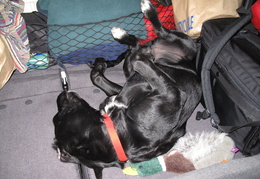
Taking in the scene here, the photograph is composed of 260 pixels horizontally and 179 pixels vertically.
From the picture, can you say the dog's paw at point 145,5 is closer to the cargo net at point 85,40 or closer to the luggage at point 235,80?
the cargo net at point 85,40

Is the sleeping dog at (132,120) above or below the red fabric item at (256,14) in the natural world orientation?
below

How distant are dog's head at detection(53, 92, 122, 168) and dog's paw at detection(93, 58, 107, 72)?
2.02ft

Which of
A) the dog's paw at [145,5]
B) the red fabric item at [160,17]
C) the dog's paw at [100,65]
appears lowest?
the dog's paw at [100,65]

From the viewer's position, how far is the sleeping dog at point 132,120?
4.31 ft

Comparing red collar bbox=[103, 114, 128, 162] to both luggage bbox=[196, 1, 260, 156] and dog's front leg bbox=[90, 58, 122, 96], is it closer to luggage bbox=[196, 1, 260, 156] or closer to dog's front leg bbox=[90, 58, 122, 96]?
dog's front leg bbox=[90, 58, 122, 96]

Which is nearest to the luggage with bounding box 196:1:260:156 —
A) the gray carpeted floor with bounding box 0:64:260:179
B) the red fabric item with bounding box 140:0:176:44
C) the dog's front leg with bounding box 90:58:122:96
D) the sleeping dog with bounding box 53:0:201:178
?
the sleeping dog with bounding box 53:0:201:178

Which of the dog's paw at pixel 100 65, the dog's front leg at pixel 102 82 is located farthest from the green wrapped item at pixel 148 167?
the dog's paw at pixel 100 65

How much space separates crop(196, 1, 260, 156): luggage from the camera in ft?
4.16

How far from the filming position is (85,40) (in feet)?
5.76

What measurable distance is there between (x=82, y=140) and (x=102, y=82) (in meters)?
0.69

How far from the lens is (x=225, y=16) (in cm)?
175

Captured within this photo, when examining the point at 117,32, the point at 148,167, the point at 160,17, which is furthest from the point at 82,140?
the point at 160,17

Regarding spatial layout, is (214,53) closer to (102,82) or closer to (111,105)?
(111,105)

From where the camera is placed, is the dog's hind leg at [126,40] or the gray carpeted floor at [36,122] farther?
the dog's hind leg at [126,40]
